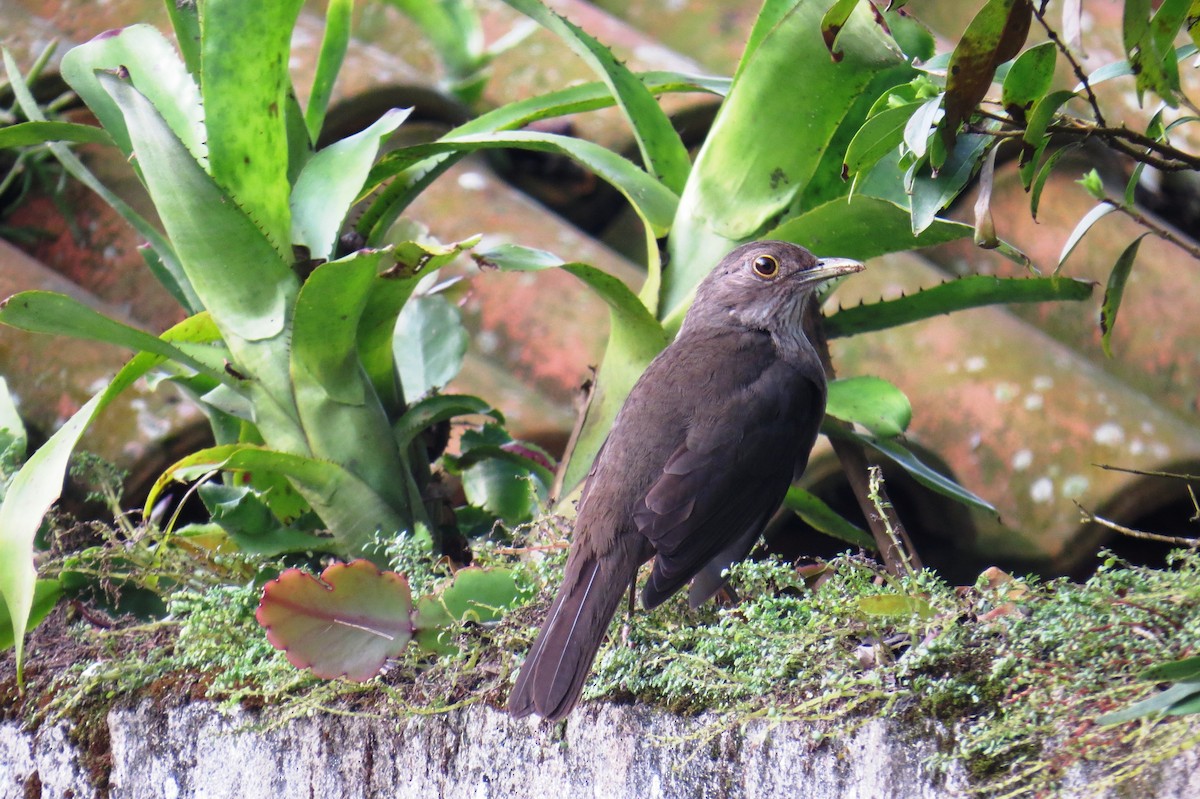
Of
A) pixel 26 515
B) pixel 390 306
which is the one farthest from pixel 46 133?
pixel 26 515

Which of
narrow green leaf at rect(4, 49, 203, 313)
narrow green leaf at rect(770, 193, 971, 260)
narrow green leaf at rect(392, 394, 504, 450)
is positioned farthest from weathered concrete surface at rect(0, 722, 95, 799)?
narrow green leaf at rect(770, 193, 971, 260)

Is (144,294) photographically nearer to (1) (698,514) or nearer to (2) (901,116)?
(1) (698,514)

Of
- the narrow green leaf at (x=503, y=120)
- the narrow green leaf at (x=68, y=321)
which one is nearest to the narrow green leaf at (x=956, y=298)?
the narrow green leaf at (x=503, y=120)

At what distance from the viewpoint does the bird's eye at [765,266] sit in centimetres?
288

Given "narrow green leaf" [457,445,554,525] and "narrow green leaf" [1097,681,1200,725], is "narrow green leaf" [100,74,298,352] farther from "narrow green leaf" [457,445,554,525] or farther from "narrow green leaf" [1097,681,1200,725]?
"narrow green leaf" [1097,681,1200,725]

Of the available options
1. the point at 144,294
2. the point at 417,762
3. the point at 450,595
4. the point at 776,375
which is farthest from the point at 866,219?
the point at 144,294

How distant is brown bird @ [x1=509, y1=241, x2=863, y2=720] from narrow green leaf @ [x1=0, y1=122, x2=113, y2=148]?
1.39 m

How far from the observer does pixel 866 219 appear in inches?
103

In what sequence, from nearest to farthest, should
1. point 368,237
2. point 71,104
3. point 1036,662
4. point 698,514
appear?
1. point 1036,662
2. point 698,514
3. point 368,237
4. point 71,104

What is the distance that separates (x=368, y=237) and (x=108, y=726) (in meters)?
1.29

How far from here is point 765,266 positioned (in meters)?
2.91

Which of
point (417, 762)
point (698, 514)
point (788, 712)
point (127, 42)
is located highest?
point (127, 42)

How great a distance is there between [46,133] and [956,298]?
6.89 ft

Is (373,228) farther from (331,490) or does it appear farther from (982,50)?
(982,50)
